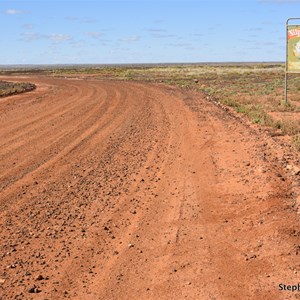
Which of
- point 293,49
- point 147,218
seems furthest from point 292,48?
point 147,218

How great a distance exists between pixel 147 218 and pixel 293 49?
16.0 metres

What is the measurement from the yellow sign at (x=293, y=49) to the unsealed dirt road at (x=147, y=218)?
832 centimetres

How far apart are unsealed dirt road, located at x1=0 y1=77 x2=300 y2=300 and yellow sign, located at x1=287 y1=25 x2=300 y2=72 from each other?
8.32 meters

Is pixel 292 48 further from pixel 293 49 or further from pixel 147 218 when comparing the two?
pixel 147 218

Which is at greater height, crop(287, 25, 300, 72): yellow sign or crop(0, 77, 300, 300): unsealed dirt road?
crop(287, 25, 300, 72): yellow sign

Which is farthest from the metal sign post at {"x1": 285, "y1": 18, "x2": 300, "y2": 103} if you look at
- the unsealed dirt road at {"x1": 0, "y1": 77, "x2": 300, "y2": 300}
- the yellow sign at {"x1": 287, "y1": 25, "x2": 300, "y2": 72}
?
the unsealed dirt road at {"x1": 0, "y1": 77, "x2": 300, "y2": 300}

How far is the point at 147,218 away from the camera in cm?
727

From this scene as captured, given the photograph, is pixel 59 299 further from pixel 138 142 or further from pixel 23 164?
pixel 138 142

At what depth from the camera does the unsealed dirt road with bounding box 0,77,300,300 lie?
525cm

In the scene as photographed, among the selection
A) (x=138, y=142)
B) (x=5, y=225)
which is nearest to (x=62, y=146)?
(x=138, y=142)

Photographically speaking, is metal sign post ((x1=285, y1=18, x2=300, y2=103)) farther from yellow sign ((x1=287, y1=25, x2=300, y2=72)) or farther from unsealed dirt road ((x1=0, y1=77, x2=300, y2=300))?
unsealed dirt road ((x1=0, y1=77, x2=300, y2=300))

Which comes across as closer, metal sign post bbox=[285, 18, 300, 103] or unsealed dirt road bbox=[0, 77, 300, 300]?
unsealed dirt road bbox=[0, 77, 300, 300]

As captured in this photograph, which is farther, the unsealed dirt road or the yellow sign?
the yellow sign

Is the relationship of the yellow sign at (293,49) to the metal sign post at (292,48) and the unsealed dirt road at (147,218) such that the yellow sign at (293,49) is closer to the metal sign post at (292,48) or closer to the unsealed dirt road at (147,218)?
the metal sign post at (292,48)
